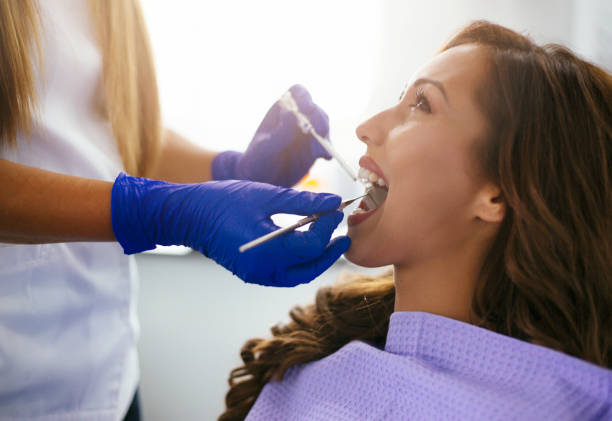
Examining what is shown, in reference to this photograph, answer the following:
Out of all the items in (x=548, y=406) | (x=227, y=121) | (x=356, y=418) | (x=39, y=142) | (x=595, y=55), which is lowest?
(x=356, y=418)

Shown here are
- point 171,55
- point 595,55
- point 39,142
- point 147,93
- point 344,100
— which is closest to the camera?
point 39,142

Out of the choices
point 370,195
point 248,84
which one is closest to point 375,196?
point 370,195

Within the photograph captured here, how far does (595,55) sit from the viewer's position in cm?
147

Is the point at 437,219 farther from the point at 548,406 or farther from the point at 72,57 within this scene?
the point at 72,57

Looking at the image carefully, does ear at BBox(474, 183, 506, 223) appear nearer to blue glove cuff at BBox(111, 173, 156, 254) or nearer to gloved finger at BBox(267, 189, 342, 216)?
gloved finger at BBox(267, 189, 342, 216)

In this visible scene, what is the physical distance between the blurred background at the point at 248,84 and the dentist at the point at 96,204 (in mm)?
461

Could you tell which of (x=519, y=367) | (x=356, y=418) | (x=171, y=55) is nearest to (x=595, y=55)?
(x=519, y=367)

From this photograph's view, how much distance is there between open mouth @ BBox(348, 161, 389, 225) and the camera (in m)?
1.06

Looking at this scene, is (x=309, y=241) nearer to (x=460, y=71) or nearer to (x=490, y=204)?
(x=490, y=204)

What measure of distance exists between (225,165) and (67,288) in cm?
54

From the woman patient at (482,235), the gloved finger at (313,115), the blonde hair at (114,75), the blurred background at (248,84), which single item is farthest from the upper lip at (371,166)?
the blurred background at (248,84)

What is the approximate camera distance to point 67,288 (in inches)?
43.2

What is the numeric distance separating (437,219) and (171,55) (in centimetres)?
165

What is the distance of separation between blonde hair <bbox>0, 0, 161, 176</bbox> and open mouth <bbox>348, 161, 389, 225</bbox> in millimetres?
601
